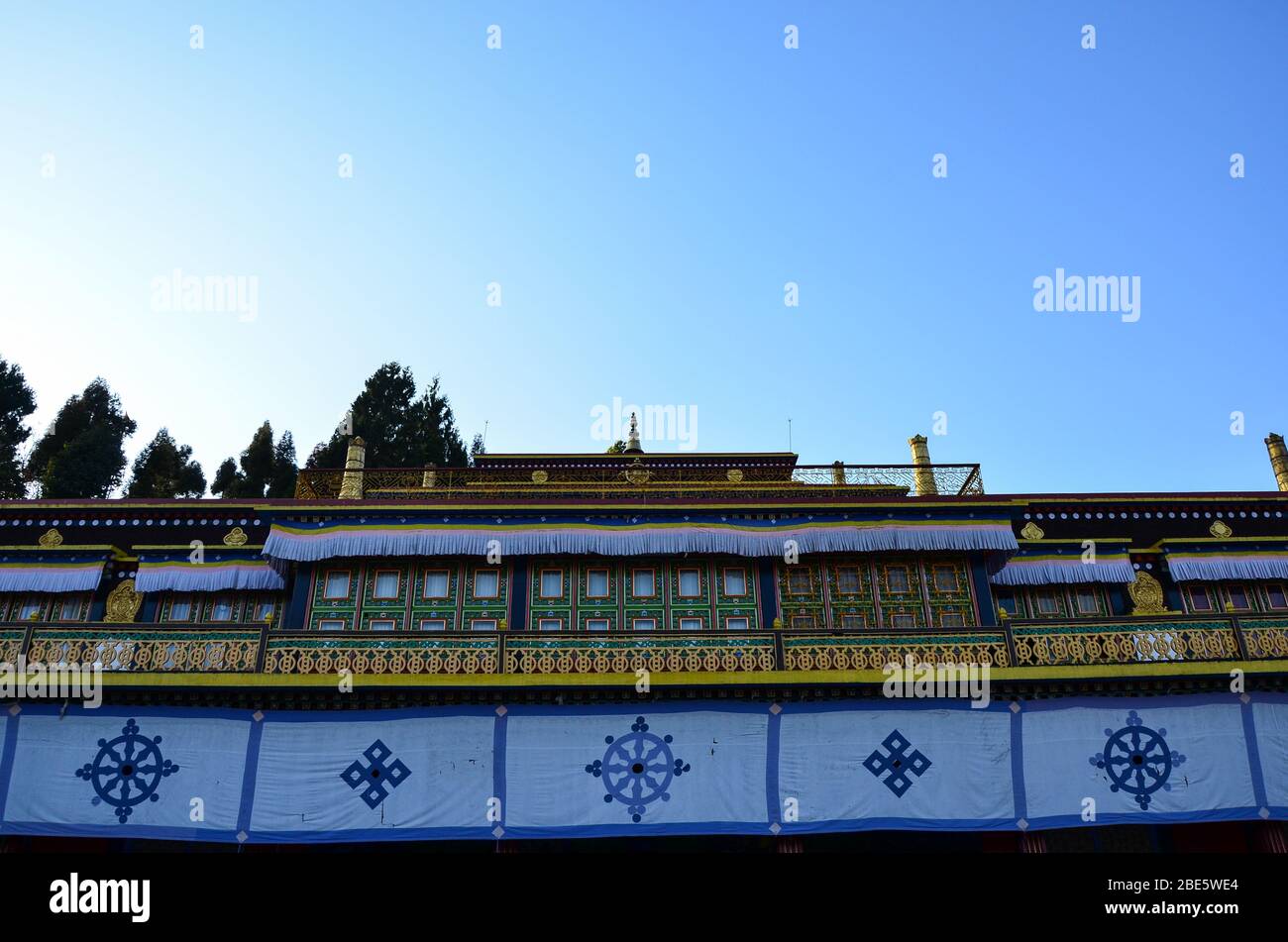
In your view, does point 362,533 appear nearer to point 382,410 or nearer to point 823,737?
point 823,737

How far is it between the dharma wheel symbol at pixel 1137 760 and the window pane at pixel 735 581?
7.66m

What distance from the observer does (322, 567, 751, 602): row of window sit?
62.3 ft

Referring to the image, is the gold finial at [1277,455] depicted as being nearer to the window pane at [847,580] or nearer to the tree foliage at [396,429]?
the window pane at [847,580]

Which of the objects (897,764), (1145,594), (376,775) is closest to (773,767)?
(897,764)

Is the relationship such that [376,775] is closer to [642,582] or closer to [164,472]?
[642,582]

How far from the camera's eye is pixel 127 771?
15.3 meters

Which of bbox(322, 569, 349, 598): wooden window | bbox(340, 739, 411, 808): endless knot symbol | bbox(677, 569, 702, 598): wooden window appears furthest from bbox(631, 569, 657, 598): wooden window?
bbox(322, 569, 349, 598): wooden window

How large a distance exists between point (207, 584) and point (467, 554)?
6424 millimetres

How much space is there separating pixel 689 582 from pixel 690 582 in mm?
23

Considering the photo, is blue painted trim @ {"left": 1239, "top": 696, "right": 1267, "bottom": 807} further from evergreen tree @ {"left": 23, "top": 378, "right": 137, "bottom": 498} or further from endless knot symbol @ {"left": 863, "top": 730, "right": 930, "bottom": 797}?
evergreen tree @ {"left": 23, "top": 378, "right": 137, "bottom": 498}

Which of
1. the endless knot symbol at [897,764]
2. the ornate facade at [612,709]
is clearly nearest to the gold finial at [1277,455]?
the ornate facade at [612,709]

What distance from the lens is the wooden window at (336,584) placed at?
18.9 metres

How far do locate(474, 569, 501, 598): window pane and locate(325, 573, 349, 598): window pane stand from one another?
115 inches
